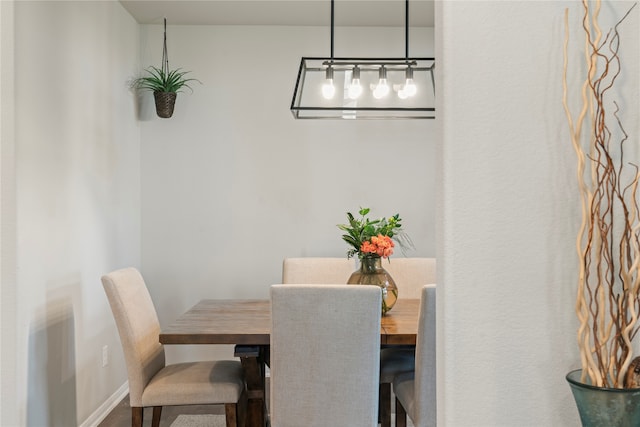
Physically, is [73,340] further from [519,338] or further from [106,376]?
[519,338]

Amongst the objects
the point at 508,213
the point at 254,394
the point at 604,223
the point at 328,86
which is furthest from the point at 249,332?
the point at 604,223

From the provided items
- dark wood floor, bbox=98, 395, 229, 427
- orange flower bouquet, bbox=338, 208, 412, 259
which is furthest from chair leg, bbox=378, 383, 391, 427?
dark wood floor, bbox=98, 395, 229, 427

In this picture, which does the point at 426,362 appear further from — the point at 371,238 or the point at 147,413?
the point at 147,413

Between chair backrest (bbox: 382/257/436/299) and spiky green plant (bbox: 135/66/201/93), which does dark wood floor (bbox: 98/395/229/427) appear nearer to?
chair backrest (bbox: 382/257/436/299)

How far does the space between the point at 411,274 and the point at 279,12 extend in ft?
6.61

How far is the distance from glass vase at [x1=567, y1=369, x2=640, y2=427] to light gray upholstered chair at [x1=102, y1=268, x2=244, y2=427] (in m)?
1.77

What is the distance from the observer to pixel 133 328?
8.86ft

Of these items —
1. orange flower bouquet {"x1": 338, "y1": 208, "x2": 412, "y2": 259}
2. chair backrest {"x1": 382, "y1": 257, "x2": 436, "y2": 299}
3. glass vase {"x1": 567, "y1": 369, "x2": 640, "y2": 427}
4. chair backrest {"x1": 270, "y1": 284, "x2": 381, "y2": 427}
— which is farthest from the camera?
chair backrest {"x1": 382, "y1": 257, "x2": 436, "y2": 299}

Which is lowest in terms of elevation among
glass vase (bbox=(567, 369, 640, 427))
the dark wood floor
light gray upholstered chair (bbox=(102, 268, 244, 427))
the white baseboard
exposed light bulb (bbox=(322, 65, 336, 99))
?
the dark wood floor

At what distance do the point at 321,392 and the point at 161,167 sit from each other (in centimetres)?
260

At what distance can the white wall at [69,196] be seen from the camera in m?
2.69

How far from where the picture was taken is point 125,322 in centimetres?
267

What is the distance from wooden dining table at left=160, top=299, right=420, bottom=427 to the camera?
8.44ft

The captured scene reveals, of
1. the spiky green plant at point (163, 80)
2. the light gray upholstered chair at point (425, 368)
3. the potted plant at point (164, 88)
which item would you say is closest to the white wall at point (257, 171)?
the spiky green plant at point (163, 80)
